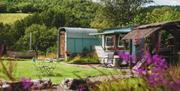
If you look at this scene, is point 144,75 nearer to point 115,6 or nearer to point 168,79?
point 168,79

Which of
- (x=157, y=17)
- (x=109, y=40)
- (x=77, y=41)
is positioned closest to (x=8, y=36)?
(x=77, y=41)

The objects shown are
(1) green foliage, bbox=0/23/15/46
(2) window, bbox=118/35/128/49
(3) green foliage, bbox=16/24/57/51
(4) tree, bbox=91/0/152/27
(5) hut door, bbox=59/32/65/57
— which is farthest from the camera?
(4) tree, bbox=91/0/152/27

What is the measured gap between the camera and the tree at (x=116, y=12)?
62.3m

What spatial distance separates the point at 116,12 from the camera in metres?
63.3

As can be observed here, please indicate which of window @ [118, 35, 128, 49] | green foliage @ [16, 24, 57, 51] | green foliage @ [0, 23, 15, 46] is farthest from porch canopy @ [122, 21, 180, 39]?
green foliage @ [0, 23, 15, 46]

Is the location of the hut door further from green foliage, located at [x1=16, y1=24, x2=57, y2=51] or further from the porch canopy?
the porch canopy

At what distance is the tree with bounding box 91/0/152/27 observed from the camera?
205 ft

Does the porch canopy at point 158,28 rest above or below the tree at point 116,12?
below

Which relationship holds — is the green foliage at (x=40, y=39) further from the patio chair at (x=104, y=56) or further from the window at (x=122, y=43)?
the window at (x=122, y=43)

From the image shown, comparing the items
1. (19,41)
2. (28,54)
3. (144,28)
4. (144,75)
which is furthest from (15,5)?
(144,75)

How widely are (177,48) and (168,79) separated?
70.2 feet

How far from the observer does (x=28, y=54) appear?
42312 millimetres

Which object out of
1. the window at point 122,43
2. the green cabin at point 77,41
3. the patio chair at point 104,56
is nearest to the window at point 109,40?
the patio chair at point 104,56

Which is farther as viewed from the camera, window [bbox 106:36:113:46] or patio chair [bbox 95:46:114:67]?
window [bbox 106:36:113:46]
